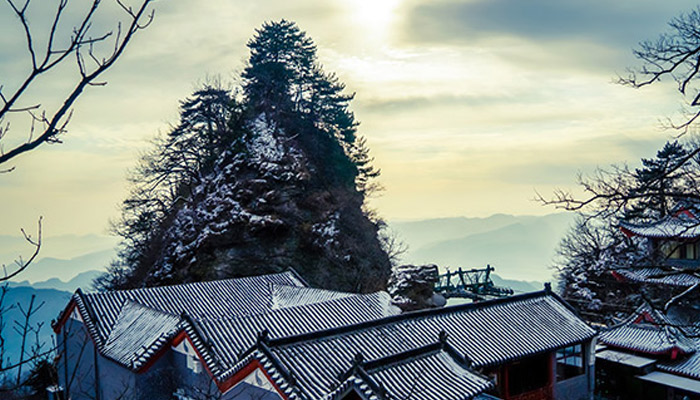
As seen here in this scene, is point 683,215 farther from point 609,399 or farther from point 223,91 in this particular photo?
point 223,91

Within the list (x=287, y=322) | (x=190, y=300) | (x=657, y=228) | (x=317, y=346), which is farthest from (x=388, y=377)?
(x=657, y=228)

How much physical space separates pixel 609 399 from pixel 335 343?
12.1 m

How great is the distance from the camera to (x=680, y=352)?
738 inches

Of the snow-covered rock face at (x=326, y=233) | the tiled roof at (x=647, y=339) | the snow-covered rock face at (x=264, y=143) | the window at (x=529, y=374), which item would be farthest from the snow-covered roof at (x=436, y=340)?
the snow-covered rock face at (x=264, y=143)

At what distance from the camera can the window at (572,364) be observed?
58.3ft

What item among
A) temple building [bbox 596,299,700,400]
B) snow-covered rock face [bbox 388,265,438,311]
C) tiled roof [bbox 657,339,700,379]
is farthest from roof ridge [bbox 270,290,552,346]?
snow-covered rock face [bbox 388,265,438,311]

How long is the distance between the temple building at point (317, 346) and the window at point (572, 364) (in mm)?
44

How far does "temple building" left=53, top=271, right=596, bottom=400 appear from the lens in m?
12.3

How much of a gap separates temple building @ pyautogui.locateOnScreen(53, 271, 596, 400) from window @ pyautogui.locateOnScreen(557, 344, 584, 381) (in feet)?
0.15

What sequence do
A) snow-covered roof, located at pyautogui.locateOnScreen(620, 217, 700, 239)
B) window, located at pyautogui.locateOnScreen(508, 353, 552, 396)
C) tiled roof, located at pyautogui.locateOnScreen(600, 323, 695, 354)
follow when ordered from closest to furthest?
window, located at pyautogui.locateOnScreen(508, 353, 552, 396) → tiled roof, located at pyautogui.locateOnScreen(600, 323, 695, 354) → snow-covered roof, located at pyautogui.locateOnScreen(620, 217, 700, 239)

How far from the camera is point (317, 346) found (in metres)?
13.4

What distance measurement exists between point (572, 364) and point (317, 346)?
10003 mm

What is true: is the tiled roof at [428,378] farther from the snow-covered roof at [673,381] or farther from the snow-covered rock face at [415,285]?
the snow-covered rock face at [415,285]

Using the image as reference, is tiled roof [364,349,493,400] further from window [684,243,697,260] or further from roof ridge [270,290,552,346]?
window [684,243,697,260]
